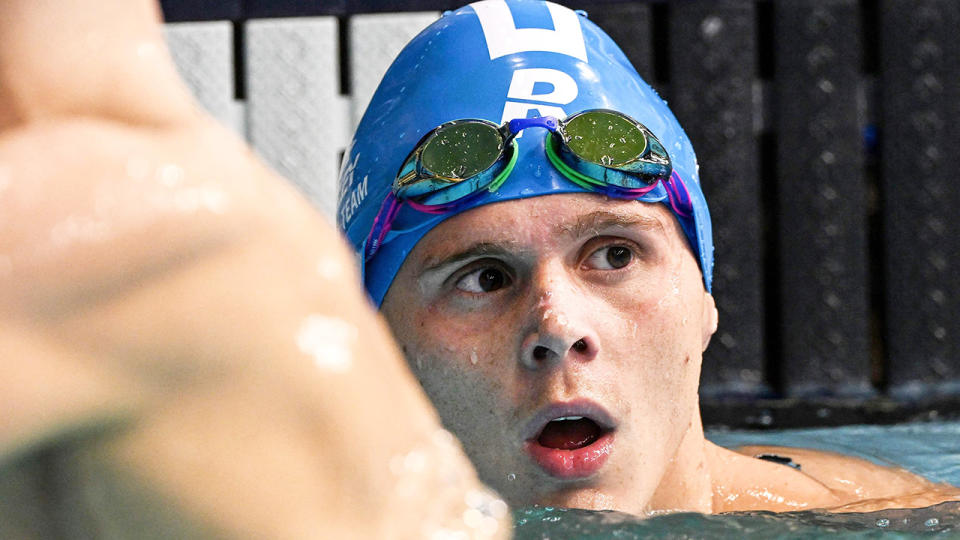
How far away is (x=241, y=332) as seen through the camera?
0.80m

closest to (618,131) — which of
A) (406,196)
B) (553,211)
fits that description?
(553,211)

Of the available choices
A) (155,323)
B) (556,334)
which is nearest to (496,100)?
(556,334)

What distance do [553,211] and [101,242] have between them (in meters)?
1.70

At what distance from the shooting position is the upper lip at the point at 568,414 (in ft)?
7.11

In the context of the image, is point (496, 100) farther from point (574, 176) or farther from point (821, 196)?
point (821, 196)

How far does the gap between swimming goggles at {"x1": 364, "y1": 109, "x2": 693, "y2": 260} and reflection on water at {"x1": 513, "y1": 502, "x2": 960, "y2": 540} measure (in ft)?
2.29

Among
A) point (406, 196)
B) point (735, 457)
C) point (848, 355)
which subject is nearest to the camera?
point (406, 196)

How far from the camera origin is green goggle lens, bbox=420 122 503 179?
242cm

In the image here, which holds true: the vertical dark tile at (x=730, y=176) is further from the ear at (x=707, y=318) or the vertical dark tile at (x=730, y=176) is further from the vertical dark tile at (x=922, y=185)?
the ear at (x=707, y=318)

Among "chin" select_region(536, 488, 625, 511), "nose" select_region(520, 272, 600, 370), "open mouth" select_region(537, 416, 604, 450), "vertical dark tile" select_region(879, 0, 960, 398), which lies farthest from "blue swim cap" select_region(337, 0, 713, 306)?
"vertical dark tile" select_region(879, 0, 960, 398)

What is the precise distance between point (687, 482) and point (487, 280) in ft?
2.18

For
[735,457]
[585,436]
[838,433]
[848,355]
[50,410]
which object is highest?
[50,410]

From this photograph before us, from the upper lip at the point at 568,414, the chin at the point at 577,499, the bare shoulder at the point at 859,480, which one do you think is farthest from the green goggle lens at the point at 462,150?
the bare shoulder at the point at 859,480

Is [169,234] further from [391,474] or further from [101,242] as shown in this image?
[391,474]
